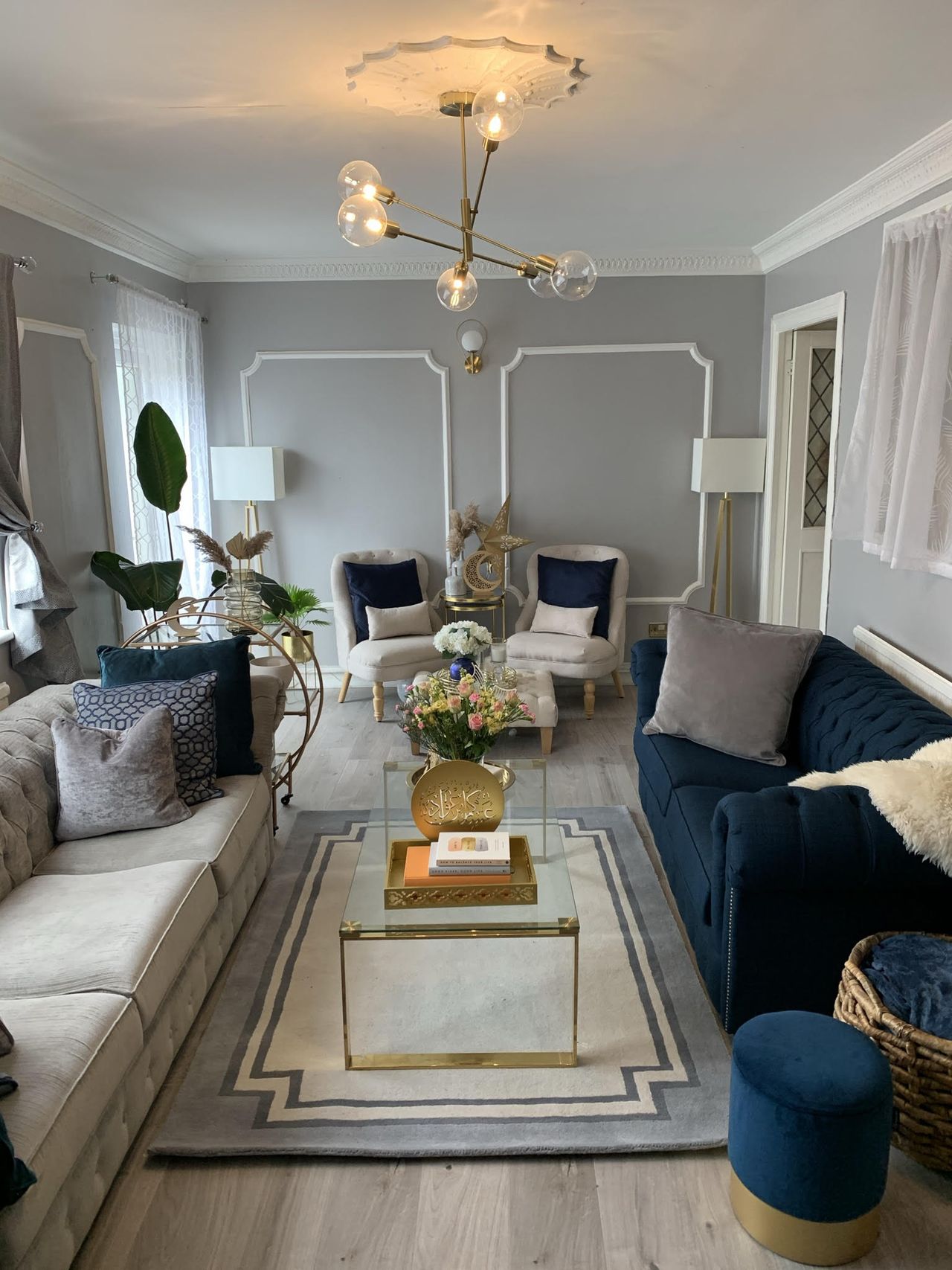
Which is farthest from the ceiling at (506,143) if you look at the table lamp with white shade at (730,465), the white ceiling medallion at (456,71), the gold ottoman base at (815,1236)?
the gold ottoman base at (815,1236)

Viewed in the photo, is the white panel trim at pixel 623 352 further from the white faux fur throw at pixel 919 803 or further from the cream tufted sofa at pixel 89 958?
the white faux fur throw at pixel 919 803

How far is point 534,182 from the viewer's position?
3.99 metres

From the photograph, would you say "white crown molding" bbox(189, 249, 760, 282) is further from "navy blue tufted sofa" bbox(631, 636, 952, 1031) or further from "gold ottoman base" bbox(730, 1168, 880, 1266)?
"gold ottoman base" bbox(730, 1168, 880, 1266)

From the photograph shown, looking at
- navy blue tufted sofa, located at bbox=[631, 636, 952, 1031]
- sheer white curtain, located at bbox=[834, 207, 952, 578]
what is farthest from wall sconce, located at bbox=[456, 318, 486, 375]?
navy blue tufted sofa, located at bbox=[631, 636, 952, 1031]

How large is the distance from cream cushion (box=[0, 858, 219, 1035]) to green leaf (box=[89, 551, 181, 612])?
2.02m

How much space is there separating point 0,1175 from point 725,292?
565 cm

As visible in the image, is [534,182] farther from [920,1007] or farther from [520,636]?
[920,1007]

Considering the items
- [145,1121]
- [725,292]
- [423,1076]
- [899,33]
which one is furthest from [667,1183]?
[725,292]

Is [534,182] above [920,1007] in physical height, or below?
above

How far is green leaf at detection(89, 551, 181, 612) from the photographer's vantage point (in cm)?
442

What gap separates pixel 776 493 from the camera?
5.67 metres

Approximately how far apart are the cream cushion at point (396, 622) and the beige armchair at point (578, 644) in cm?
55

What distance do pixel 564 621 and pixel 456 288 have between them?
2.80m

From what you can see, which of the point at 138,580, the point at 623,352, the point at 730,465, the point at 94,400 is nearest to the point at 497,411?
the point at 623,352
